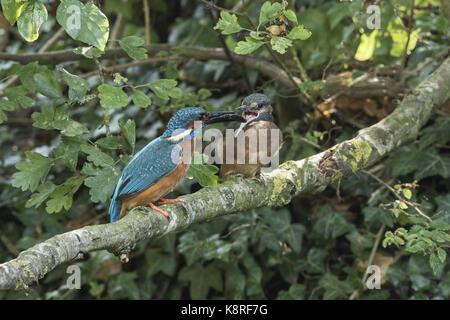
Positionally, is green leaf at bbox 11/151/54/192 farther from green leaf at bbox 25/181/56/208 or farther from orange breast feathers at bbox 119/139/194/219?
orange breast feathers at bbox 119/139/194/219

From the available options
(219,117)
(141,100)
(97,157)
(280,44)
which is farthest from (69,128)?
(280,44)

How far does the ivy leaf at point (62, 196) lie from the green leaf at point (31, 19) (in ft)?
2.37

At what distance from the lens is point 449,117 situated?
12.6 feet

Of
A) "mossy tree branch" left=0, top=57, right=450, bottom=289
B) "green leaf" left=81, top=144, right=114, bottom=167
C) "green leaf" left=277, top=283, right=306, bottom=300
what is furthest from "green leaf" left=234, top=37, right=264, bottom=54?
"green leaf" left=277, top=283, right=306, bottom=300

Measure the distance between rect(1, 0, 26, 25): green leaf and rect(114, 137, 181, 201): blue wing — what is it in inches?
29.5

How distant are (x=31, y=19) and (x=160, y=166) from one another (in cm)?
77

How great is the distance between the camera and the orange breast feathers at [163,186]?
2.50 m

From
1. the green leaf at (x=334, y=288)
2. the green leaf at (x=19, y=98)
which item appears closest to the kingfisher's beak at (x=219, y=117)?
the green leaf at (x=19, y=98)

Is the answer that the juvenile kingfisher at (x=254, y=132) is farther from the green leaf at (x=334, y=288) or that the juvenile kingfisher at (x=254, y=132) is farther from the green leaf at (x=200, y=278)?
the green leaf at (x=200, y=278)

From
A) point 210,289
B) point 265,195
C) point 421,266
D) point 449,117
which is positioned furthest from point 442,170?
point 210,289

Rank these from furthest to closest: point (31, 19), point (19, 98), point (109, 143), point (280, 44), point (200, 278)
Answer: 1. point (200, 278)
2. point (19, 98)
3. point (109, 143)
4. point (280, 44)
5. point (31, 19)

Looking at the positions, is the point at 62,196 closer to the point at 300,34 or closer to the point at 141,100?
the point at 141,100

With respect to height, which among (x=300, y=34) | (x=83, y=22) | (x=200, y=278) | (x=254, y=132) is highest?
(x=83, y=22)

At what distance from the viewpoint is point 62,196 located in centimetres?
275
